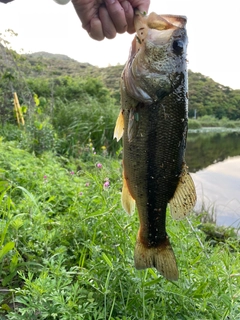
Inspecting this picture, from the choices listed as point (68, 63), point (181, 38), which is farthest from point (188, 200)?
point (68, 63)

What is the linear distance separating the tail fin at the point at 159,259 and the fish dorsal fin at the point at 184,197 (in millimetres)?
203

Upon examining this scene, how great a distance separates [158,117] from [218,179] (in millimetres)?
9118

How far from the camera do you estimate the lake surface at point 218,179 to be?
732 cm

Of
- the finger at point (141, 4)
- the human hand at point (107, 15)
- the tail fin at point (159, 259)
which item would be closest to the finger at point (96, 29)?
the human hand at point (107, 15)

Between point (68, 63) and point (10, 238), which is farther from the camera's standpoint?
point (68, 63)

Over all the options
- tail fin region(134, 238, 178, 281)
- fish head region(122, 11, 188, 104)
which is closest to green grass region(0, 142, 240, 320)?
tail fin region(134, 238, 178, 281)

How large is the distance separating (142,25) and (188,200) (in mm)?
927

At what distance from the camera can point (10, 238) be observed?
8.11ft

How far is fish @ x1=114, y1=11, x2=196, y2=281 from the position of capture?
1770mm

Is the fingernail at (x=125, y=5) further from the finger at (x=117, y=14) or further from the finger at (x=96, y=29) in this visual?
the finger at (x=96, y=29)

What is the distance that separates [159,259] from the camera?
1.91 meters

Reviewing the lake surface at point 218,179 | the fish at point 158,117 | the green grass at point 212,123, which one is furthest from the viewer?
the green grass at point 212,123

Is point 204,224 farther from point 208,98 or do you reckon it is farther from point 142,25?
point 208,98

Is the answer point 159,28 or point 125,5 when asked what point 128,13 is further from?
point 159,28
